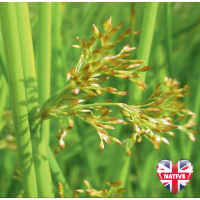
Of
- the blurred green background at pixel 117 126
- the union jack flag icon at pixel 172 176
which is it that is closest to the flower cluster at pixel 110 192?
the blurred green background at pixel 117 126

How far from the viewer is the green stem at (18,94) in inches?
16.4

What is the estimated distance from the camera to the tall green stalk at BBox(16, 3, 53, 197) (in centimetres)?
45

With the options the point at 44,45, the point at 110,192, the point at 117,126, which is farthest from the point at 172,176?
the point at 44,45

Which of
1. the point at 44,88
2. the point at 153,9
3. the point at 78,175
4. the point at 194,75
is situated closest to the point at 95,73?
the point at 44,88

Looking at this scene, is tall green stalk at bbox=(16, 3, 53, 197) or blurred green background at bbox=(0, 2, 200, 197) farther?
blurred green background at bbox=(0, 2, 200, 197)

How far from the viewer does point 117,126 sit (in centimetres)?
116

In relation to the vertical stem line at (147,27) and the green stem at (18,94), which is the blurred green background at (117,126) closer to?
the vertical stem line at (147,27)

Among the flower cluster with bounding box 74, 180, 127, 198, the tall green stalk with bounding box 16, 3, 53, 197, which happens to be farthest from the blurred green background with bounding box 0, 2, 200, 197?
the tall green stalk with bounding box 16, 3, 53, 197

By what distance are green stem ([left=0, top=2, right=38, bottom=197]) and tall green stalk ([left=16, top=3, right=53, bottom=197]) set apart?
0.01 meters

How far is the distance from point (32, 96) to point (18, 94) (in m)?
0.03

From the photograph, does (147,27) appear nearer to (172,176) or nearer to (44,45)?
(44,45)

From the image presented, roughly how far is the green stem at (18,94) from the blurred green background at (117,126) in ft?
0.87

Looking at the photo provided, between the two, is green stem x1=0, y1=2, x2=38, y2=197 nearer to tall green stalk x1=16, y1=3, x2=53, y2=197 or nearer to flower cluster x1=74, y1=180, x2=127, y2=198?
tall green stalk x1=16, y1=3, x2=53, y2=197

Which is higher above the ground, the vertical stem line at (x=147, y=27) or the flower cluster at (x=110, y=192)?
the vertical stem line at (x=147, y=27)
